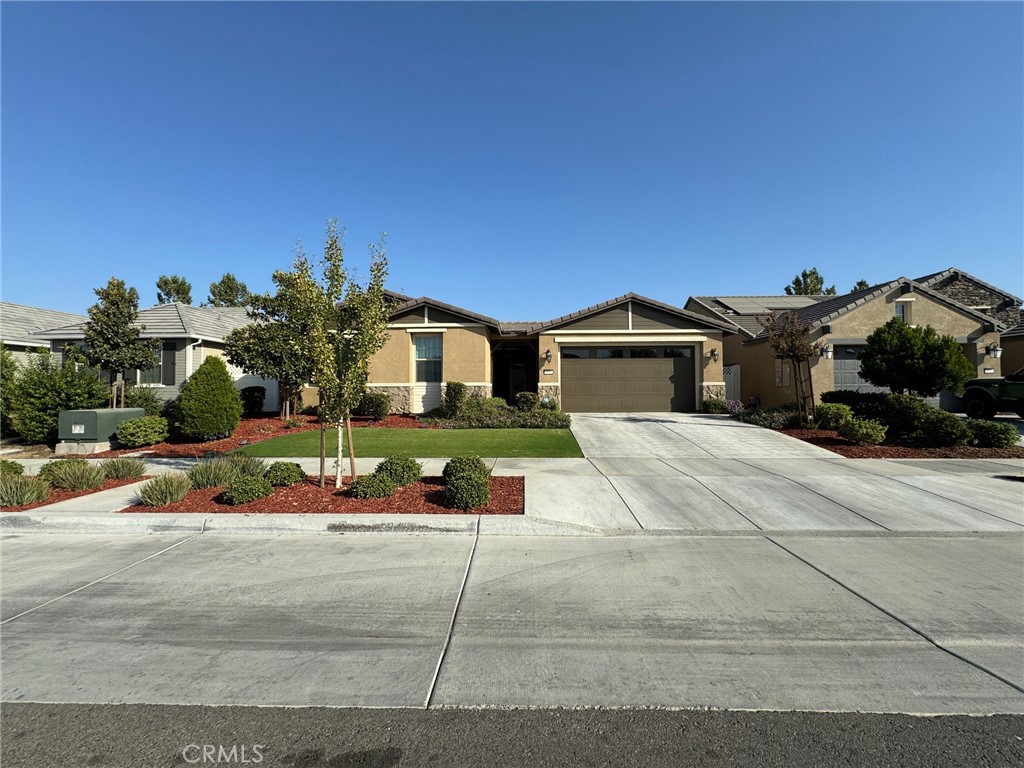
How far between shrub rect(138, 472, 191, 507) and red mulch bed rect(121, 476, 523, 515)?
0.08m

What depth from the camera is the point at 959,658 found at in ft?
11.2

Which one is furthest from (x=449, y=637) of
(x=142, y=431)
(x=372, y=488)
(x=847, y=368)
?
(x=847, y=368)

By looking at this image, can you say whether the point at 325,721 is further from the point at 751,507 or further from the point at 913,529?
the point at 913,529

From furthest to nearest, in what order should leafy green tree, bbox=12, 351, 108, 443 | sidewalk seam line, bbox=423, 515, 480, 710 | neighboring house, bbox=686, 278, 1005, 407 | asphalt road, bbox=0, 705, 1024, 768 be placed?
1. neighboring house, bbox=686, 278, 1005, 407
2. leafy green tree, bbox=12, 351, 108, 443
3. sidewalk seam line, bbox=423, 515, 480, 710
4. asphalt road, bbox=0, 705, 1024, 768

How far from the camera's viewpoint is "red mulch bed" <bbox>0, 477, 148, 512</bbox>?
→ 22.8 ft

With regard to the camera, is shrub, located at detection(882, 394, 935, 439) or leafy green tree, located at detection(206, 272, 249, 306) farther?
leafy green tree, located at detection(206, 272, 249, 306)

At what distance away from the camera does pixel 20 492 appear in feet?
23.2

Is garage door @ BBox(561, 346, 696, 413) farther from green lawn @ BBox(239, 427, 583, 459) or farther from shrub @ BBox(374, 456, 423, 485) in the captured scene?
shrub @ BBox(374, 456, 423, 485)

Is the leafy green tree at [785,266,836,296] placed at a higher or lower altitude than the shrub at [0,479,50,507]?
higher

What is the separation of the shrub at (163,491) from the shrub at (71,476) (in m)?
1.66

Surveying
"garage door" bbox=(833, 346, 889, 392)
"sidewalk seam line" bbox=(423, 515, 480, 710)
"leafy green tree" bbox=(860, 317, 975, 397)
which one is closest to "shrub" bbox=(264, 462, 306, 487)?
"sidewalk seam line" bbox=(423, 515, 480, 710)

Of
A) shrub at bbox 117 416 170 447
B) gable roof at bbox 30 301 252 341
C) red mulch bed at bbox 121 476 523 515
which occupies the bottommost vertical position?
red mulch bed at bbox 121 476 523 515

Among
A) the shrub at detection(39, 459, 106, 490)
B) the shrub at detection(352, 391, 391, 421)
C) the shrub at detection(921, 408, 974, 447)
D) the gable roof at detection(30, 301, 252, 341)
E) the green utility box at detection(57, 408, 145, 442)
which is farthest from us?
the gable roof at detection(30, 301, 252, 341)

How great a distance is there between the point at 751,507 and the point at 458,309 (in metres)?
13.8
